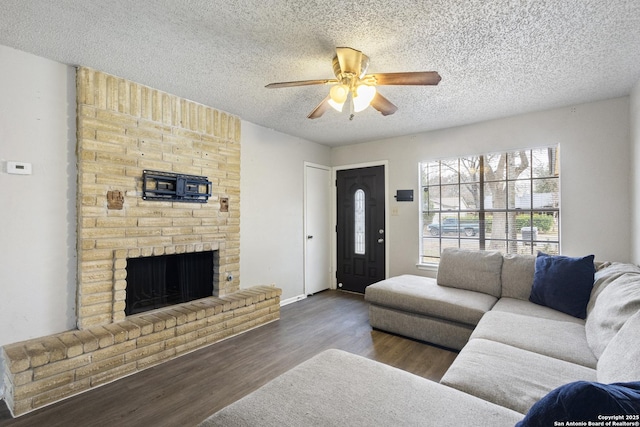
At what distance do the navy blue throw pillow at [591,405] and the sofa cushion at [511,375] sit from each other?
650 mm

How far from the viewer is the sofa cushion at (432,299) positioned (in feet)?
8.90

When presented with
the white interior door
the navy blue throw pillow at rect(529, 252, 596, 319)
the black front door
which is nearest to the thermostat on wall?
the white interior door

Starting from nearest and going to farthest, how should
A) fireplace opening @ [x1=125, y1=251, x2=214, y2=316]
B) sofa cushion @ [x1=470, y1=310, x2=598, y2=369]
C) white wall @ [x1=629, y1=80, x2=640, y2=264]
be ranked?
1. sofa cushion @ [x1=470, y1=310, x2=598, y2=369]
2. white wall @ [x1=629, y1=80, x2=640, y2=264]
3. fireplace opening @ [x1=125, y1=251, x2=214, y2=316]

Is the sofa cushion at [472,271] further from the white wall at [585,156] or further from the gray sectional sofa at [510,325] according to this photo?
the white wall at [585,156]

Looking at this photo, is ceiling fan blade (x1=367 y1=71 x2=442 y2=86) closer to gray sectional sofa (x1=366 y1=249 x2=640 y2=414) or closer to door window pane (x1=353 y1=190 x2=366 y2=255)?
gray sectional sofa (x1=366 y1=249 x2=640 y2=414)

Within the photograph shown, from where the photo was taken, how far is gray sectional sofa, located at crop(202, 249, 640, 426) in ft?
3.76

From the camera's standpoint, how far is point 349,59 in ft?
6.75

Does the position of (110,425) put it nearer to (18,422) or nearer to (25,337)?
(18,422)

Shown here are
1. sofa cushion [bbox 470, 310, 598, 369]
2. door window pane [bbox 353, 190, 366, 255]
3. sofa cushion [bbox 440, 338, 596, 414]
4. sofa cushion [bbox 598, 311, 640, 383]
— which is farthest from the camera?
door window pane [bbox 353, 190, 366, 255]

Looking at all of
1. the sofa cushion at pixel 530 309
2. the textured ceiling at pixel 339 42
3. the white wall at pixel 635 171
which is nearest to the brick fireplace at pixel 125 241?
the textured ceiling at pixel 339 42

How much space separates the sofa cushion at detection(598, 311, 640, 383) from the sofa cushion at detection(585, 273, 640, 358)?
0.35m

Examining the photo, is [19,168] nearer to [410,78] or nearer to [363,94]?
[363,94]

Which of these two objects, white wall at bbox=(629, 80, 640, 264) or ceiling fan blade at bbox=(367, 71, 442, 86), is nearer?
ceiling fan blade at bbox=(367, 71, 442, 86)

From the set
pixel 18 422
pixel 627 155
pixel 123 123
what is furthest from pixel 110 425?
pixel 627 155
